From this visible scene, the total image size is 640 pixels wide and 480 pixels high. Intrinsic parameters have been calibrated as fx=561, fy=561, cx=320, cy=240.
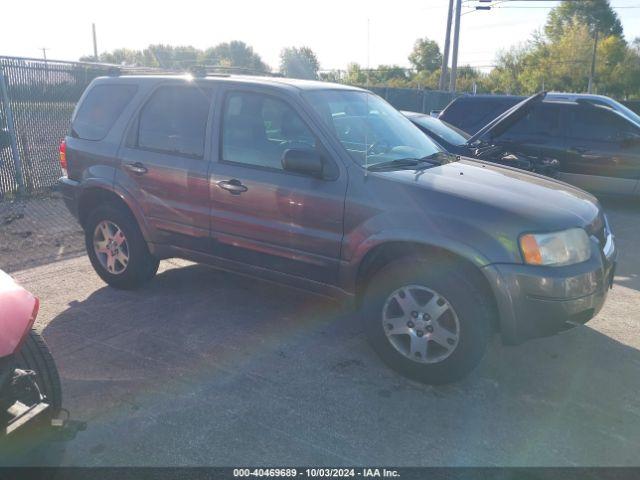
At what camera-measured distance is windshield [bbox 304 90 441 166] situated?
13.4 ft

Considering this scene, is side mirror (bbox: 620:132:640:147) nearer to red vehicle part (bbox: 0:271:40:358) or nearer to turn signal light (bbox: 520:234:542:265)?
turn signal light (bbox: 520:234:542:265)

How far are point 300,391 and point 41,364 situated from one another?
153cm

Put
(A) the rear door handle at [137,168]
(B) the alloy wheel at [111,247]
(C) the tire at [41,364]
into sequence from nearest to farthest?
(C) the tire at [41,364], (A) the rear door handle at [137,168], (B) the alloy wheel at [111,247]

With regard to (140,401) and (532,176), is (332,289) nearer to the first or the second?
(140,401)

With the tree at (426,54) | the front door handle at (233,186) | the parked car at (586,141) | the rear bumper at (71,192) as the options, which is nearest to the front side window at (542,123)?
the parked car at (586,141)

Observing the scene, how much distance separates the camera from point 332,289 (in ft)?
13.1

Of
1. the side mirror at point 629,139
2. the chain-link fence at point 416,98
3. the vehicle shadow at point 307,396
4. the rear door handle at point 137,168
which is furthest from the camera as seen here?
the chain-link fence at point 416,98

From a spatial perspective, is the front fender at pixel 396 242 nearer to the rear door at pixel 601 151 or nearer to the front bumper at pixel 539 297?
the front bumper at pixel 539 297

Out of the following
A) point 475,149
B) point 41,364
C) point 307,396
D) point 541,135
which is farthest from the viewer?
point 541,135

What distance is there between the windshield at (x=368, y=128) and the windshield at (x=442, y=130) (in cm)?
350

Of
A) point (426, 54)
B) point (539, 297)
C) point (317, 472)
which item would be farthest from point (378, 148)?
point (426, 54)

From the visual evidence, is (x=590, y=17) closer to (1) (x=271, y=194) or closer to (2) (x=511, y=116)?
(2) (x=511, y=116)

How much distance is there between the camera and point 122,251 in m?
5.11

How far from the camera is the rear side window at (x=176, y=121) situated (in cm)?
457
